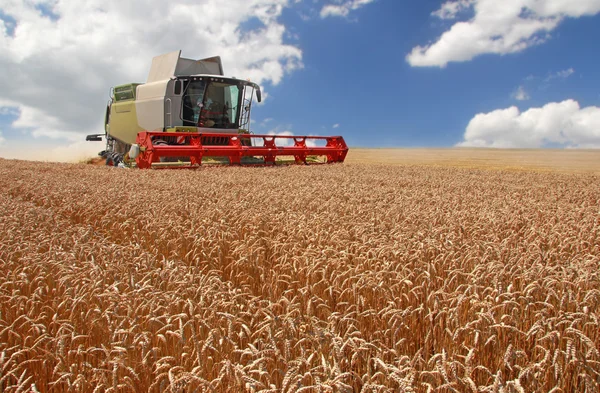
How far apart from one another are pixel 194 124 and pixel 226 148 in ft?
8.35

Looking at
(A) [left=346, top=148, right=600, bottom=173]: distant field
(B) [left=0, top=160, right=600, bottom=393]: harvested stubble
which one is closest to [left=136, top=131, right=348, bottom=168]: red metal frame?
(B) [left=0, top=160, right=600, bottom=393]: harvested stubble

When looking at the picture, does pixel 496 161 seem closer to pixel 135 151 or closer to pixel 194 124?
pixel 194 124

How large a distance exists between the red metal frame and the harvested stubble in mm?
6635

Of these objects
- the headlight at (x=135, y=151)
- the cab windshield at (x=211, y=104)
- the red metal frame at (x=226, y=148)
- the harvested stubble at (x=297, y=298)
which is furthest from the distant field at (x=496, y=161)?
the harvested stubble at (x=297, y=298)

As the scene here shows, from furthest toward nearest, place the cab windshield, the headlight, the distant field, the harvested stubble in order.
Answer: the distant field < the cab windshield < the headlight < the harvested stubble

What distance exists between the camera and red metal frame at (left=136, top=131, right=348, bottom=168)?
43.1ft

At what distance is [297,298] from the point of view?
2.66 meters

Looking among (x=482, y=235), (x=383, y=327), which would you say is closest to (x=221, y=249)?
(x=383, y=327)

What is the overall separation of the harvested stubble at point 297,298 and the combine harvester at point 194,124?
283 inches

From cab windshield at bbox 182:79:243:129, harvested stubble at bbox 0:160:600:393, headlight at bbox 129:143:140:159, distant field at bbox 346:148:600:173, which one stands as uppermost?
cab windshield at bbox 182:79:243:129

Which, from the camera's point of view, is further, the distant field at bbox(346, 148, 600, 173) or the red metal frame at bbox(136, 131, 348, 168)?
the distant field at bbox(346, 148, 600, 173)

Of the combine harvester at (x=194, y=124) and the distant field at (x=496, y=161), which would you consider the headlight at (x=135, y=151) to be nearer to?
the combine harvester at (x=194, y=124)

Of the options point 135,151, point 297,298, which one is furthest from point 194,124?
point 297,298

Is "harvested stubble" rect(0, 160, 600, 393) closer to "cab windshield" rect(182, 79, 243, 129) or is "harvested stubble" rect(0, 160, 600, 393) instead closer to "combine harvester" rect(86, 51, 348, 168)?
"combine harvester" rect(86, 51, 348, 168)
